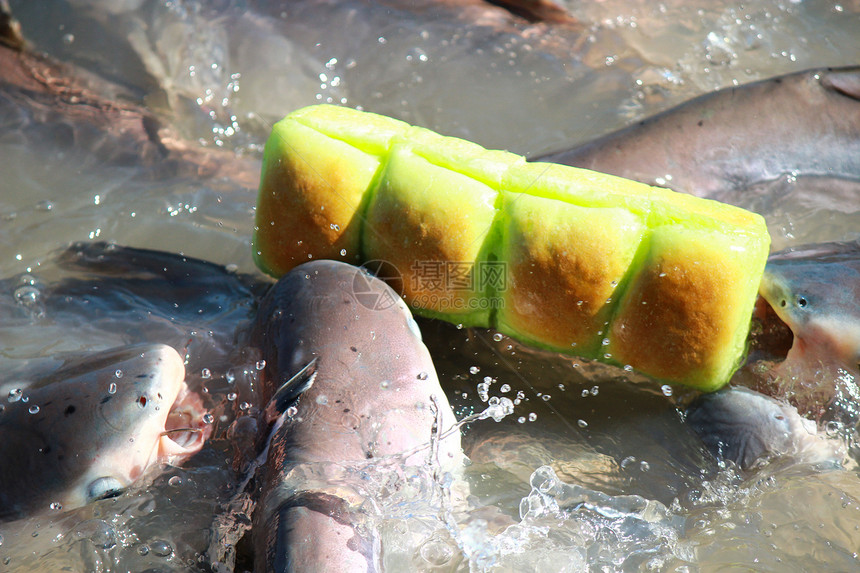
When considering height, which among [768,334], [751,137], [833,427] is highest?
[751,137]

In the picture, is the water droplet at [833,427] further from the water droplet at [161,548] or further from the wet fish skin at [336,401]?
the water droplet at [161,548]

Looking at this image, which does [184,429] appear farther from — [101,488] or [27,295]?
[27,295]

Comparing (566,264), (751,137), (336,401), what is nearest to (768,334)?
(566,264)

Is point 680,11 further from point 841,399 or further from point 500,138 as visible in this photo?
point 841,399

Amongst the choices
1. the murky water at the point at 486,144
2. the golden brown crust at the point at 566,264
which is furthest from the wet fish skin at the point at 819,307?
the golden brown crust at the point at 566,264

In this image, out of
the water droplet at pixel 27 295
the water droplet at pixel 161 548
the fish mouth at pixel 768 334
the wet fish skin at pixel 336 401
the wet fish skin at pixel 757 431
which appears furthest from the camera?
the water droplet at pixel 27 295

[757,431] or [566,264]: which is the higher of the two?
[566,264]

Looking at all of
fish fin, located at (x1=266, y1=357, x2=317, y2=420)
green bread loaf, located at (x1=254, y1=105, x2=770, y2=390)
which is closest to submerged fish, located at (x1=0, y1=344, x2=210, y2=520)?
fish fin, located at (x1=266, y1=357, x2=317, y2=420)
